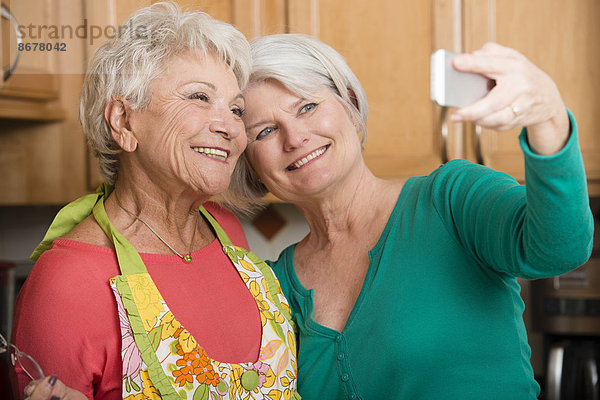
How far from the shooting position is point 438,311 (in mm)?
1011

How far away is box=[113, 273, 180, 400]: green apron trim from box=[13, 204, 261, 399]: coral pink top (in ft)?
0.07

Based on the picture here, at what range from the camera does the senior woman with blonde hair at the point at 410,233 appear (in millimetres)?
679

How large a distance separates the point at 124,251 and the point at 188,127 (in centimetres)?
23

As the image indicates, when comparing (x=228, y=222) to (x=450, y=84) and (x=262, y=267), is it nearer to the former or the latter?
(x=262, y=267)

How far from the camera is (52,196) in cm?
221

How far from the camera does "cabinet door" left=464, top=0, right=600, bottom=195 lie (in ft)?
6.05

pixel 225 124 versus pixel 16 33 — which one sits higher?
pixel 16 33

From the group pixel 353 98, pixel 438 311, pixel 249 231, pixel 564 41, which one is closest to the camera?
pixel 438 311

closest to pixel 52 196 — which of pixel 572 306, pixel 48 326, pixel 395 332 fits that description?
pixel 48 326

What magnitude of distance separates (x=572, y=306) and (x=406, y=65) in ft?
A: 3.13

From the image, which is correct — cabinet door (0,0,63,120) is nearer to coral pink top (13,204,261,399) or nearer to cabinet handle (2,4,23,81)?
cabinet handle (2,4,23,81)

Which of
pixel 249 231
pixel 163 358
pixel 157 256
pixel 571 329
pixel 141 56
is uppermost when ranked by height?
pixel 141 56

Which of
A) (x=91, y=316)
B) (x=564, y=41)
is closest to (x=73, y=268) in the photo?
(x=91, y=316)

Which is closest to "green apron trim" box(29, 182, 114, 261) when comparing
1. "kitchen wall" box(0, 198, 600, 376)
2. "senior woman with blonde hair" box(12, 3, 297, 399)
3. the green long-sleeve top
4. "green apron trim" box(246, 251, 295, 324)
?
"senior woman with blonde hair" box(12, 3, 297, 399)
